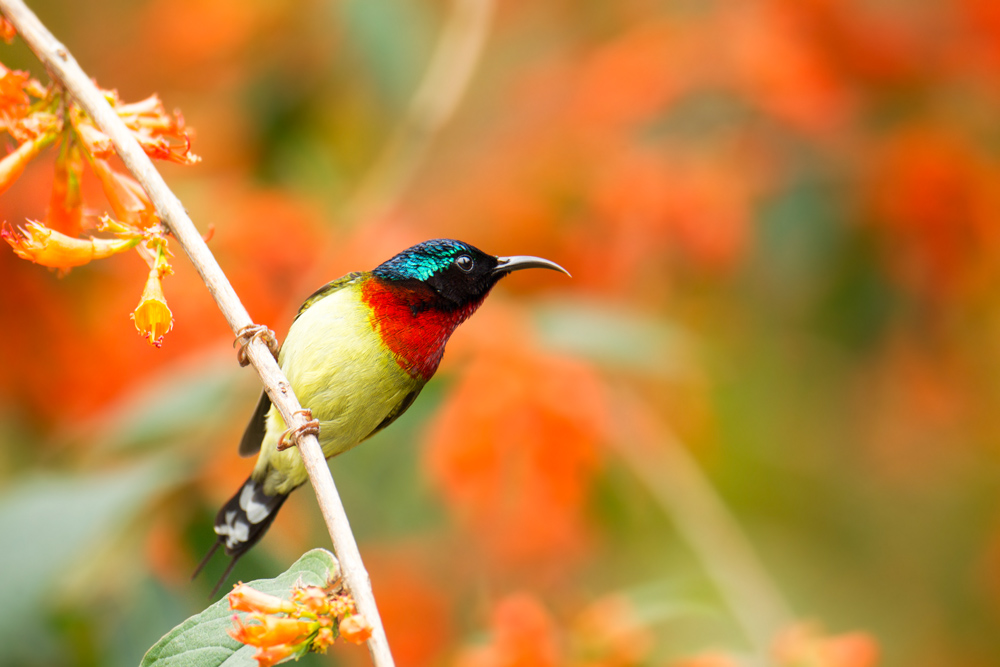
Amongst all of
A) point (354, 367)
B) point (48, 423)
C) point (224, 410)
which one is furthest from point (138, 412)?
point (354, 367)

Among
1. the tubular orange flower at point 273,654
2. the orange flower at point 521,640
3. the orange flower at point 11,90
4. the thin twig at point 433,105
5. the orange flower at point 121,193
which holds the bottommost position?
the tubular orange flower at point 273,654

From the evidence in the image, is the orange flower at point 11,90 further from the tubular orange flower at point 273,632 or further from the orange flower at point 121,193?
the tubular orange flower at point 273,632

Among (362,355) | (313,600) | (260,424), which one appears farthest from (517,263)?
(313,600)

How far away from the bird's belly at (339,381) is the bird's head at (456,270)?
0.53 ft

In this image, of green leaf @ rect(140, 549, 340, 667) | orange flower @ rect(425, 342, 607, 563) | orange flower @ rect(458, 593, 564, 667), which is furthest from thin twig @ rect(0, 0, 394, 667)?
orange flower @ rect(425, 342, 607, 563)

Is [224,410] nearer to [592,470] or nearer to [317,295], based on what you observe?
[317,295]

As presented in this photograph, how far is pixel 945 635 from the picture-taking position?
5238 millimetres

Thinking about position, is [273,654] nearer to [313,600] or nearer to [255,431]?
[313,600]

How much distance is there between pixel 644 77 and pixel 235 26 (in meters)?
1.83

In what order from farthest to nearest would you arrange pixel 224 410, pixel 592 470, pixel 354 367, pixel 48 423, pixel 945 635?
pixel 945 635, pixel 48 423, pixel 592 470, pixel 224 410, pixel 354 367

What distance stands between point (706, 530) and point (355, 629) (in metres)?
2.13

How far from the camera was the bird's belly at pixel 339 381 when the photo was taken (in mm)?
1978

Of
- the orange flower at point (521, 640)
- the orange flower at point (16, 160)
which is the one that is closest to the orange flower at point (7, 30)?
the orange flower at point (16, 160)

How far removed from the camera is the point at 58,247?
141cm
